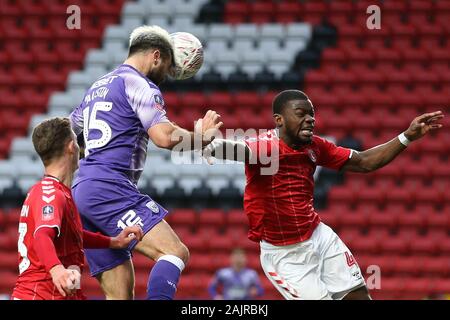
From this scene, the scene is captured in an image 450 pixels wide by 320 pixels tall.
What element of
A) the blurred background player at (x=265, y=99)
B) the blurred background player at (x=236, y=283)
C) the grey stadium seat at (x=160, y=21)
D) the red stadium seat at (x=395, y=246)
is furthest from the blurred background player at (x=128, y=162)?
the grey stadium seat at (x=160, y=21)

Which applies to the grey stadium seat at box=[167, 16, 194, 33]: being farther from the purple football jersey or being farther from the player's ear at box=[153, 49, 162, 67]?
the purple football jersey

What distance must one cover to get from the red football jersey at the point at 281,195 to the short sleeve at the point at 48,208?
141 cm

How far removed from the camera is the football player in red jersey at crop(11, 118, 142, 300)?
3.43 metres

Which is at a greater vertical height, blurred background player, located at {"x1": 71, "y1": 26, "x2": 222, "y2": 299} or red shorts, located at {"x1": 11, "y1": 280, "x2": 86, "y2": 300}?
blurred background player, located at {"x1": 71, "y1": 26, "x2": 222, "y2": 299}

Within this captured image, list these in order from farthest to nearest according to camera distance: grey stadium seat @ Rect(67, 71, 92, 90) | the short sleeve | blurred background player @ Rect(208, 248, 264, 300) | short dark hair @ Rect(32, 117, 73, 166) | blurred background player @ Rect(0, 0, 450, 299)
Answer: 1. grey stadium seat @ Rect(67, 71, 92, 90)
2. blurred background player @ Rect(0, 0, 450, 299)
3. blurred background player @ Rect(208, 248, 264, 300)
4. short dark hair @ Rect(32, 117, 73, 166)
5. the short sleeve

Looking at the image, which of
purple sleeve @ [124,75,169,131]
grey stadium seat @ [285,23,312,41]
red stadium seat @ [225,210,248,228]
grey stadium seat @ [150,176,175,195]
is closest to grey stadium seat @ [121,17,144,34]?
grey stadium seat @ [285,23,312,41]

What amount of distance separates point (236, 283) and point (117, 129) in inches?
217

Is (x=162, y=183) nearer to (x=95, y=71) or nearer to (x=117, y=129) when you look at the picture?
(x=95, y=71)

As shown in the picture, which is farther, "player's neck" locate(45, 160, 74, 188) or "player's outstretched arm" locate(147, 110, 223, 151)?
"player's outstretched arm" locate(147, 110, 223, 151)

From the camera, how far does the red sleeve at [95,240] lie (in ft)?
13.1

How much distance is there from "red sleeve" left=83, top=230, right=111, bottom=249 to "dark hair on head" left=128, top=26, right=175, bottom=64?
3.55ft

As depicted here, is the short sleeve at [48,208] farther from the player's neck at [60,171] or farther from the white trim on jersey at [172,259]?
the white trim on jersey at [172,259]

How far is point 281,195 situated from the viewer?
4746 mm

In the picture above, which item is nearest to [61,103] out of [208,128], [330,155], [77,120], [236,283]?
[236,283]
